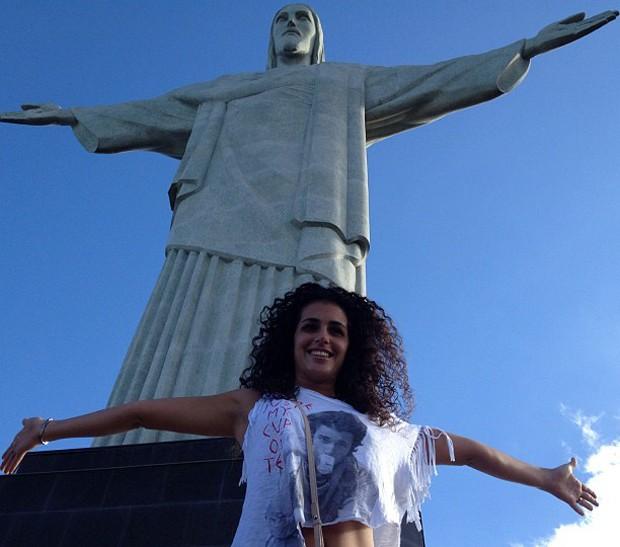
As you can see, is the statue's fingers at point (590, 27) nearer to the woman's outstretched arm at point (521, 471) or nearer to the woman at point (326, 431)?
the woman at point (326, 431)

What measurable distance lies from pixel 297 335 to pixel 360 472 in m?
0.60

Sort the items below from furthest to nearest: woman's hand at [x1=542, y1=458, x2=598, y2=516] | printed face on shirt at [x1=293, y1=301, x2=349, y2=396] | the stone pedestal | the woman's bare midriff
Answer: the stone pedestal < printed face on shirt at [x1=293, y1=301, x2=349, y2=396] < woman's hand at [x1=542, y1=458, x2=598, y2=516] < the woman's bare midriff

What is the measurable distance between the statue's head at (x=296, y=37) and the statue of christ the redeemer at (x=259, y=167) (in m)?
0.02

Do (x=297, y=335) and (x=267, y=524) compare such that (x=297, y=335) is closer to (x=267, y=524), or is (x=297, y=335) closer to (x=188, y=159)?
(x=267, y=524)

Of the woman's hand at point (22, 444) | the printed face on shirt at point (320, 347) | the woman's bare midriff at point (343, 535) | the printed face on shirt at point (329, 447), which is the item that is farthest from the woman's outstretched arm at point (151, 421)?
the woman's bare midriff at point (343, 535)

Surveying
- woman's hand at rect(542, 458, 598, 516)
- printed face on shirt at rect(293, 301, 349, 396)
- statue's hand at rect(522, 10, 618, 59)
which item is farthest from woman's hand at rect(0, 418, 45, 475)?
statue's hand at rect(522, 10, 618, 59)

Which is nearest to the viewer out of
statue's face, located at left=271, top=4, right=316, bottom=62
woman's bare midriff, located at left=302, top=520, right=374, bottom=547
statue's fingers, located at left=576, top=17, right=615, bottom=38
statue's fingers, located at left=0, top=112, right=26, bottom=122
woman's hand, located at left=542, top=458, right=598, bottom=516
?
woman's bare midriff, located at left=302, top=520, right=374, bottom=547

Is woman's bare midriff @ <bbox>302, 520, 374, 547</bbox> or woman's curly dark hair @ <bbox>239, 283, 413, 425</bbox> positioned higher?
woman's curly dark hair @ <bbox>239, 283, 413, 425</bbox>

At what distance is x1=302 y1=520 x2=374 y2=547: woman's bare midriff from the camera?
6.48 feet

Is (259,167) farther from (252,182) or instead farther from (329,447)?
(329,447)

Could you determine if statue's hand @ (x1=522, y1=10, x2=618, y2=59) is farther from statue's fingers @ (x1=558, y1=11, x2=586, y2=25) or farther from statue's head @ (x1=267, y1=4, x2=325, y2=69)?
statue's head @ (x1=267, y1=4, x2=325, y2=69)

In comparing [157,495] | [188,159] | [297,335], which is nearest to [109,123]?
[188,159]

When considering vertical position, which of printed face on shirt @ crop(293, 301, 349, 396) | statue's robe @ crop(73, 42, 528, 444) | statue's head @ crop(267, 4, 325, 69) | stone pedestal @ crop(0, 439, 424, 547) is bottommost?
printed face on shirt @ crop(293, 301, 349, 396)

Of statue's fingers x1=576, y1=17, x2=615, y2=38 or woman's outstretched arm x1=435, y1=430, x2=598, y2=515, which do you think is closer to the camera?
woman's outstretched arm x1=435, y1=430, x2=598, y2=515
